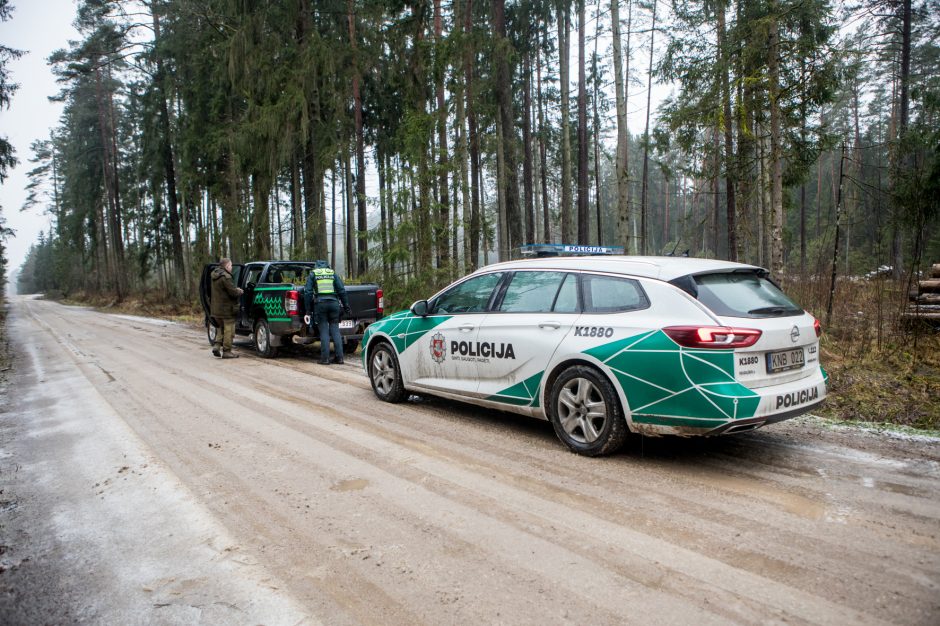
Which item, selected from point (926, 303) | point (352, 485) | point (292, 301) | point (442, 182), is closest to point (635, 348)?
point (352, 485)

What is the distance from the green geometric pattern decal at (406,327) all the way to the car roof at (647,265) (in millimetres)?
1605

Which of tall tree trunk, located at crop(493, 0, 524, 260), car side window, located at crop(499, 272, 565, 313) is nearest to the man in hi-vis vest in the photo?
car side window, located at crop(499, 272, 565, 313)

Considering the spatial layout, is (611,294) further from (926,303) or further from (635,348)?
(926,303)

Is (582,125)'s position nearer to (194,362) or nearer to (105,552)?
(194,362)

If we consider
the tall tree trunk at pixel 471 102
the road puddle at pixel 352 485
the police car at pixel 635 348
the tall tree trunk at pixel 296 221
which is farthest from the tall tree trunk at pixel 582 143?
the road puddle at pixel 352 485

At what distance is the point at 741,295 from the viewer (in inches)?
178

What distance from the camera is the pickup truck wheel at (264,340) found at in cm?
1145

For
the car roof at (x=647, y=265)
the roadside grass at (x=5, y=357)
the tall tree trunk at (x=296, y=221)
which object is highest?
the tall tree trunk at (x=296, y=221)

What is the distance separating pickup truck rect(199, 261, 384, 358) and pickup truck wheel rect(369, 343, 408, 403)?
12.2ft

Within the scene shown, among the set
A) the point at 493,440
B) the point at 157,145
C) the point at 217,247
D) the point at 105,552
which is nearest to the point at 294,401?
the point at 493,440

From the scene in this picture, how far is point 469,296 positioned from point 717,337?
9.20 feet

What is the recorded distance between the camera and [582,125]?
22.9 meters

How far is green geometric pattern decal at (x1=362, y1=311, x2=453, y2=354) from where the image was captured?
6500 millimetres

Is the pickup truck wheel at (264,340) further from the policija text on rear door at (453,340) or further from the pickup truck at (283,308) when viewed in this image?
the policija text on rear door at (453,340)
